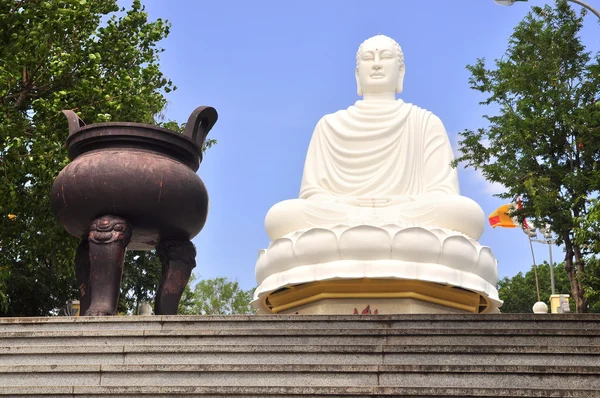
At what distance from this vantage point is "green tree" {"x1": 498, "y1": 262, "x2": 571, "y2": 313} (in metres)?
36.3

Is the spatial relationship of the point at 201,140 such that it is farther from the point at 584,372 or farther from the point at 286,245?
the point at 584,372

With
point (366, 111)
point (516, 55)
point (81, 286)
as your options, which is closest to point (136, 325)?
point (81, 286)

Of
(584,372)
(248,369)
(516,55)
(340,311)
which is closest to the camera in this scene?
(584,372)

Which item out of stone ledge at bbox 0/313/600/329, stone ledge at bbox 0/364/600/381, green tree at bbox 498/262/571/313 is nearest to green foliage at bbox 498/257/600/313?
green tree at bbox 498/262/571/313

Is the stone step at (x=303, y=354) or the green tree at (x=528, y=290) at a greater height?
the green tree at (x=528, y=290)

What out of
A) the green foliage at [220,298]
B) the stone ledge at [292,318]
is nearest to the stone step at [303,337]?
the stone ledge at [292,318]

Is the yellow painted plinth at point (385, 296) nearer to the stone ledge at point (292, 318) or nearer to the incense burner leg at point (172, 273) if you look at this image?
the incense burner leg at point (172, 273)

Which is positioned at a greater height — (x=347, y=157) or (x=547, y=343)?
(x=347, y=157)

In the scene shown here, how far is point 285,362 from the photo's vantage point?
5.89 m

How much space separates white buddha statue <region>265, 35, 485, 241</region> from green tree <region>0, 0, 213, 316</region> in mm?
3295

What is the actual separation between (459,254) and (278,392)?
225 inches

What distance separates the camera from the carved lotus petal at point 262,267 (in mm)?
11352

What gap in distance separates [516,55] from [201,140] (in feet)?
19.7

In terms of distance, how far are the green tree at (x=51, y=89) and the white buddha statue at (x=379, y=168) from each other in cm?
329
